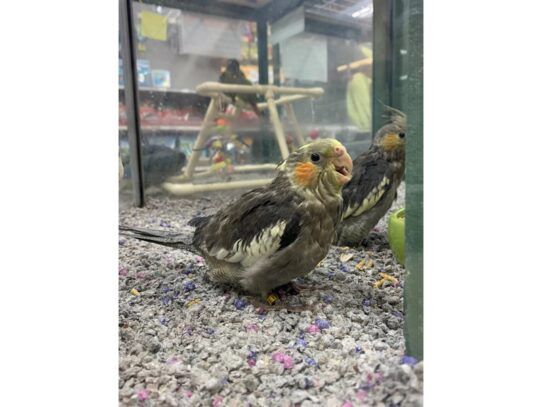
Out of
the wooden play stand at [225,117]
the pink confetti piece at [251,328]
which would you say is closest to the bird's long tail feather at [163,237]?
the pink confetti piece at [251,328]

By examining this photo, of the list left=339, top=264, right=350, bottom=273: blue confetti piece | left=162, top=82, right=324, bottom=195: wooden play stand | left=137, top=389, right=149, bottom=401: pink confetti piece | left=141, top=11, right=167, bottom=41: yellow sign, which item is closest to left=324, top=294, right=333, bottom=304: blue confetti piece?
left=339, top=264, right=350, bottom=273: blue confetti piece

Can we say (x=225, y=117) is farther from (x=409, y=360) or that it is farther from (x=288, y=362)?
(x=409, y=360)

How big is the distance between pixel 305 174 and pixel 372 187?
0.57 m

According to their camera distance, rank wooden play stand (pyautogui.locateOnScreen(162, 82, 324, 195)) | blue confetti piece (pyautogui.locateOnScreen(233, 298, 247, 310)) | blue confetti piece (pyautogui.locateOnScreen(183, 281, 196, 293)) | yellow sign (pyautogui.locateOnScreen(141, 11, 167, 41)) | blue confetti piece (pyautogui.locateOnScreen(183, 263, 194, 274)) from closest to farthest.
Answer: blue confetti piece (pyautogui.locateOnScreen(233, 298, 247, 310)) → blue confetti piece (pyautogui.locateOnScreen(183, 281, 196, 293)) → blue confetti piece (pyautogui.locateOnScreen(183, 263, 194, 274)) → yellow sign (pyautogui.locateOnScreen(141, 11, 167, 41)) → wooden play stand (pyautogui.locateOnScreen(162, 82, 324, 195))

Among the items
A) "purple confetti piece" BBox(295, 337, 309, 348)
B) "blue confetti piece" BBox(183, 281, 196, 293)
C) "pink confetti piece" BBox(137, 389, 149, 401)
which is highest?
"blue confetti piece" BBox(183, 281, 196, 293)

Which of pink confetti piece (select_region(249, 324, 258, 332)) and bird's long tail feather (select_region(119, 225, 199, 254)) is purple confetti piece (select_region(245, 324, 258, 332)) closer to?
pink confetti piece (select_region(249, 324, 258, 332))

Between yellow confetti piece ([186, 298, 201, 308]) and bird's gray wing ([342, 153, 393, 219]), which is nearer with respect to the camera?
yellow confetti piece ([186, 298, 201, 308])

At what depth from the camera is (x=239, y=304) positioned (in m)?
1.05

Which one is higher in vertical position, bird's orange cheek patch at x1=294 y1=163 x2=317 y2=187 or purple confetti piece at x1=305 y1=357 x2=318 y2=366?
bird's orange cheek patch at x1=294 y1=163 x2=317 y2=187

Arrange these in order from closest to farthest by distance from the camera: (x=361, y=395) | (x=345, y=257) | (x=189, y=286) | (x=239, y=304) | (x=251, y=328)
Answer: (x=361, y=395) → (x=251, y=328) → (x=239, y=304) → (x=189, y=286) → (x=345, y=257)

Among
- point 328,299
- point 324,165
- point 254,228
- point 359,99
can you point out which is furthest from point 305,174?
point 359,99

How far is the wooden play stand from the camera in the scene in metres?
2.36
